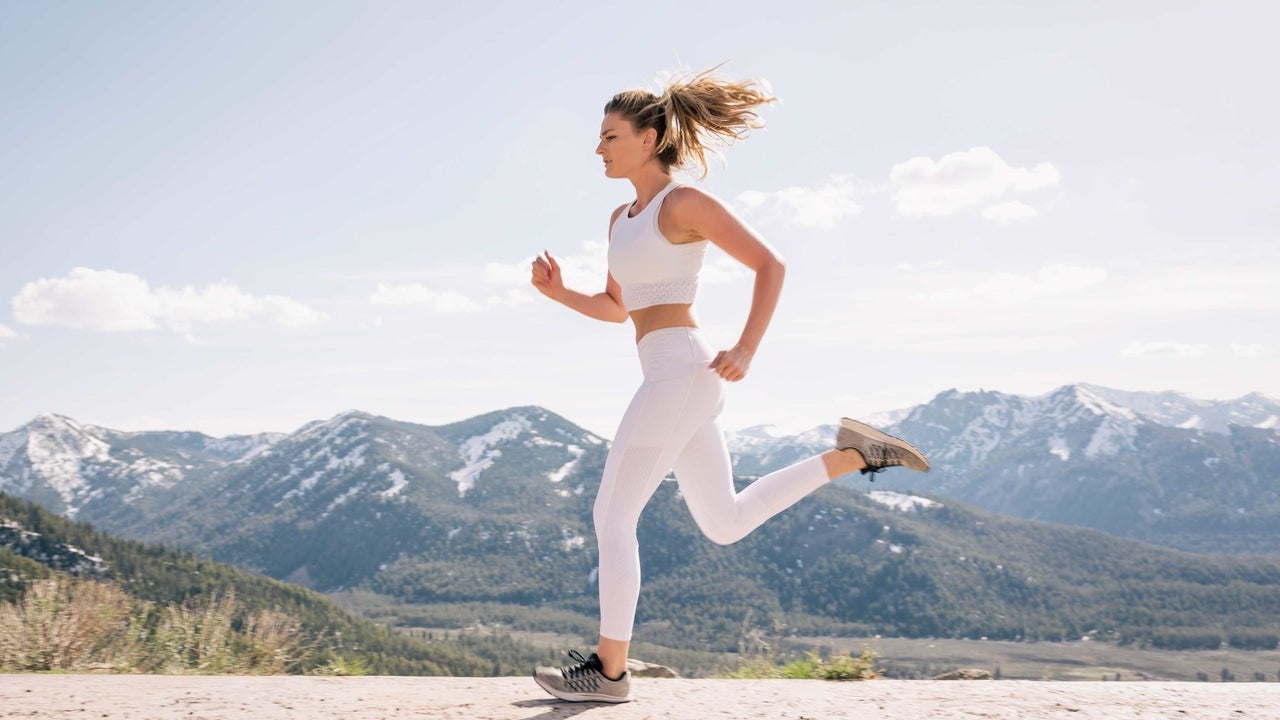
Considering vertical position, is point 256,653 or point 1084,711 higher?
point 1084,711

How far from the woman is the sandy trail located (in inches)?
15.0

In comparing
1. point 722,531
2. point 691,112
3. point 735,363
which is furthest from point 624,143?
Result: point 722,531

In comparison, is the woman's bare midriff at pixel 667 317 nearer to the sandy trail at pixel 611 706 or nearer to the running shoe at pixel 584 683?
the running shoe at pixel 584 683

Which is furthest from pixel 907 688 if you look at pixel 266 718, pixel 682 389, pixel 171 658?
pixel 171 658

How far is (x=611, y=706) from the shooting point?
4656mm

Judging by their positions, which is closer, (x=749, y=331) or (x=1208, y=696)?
(x=749, y=331)

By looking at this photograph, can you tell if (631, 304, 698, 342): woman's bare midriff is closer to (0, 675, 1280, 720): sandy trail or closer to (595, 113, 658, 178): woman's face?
(595, 113, 658, 178): woman's face

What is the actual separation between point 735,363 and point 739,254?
1.84 feet

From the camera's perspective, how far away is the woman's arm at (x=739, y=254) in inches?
175

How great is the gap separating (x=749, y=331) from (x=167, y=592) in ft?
563

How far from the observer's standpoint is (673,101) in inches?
196

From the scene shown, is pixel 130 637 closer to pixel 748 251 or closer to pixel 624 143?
pixel 624 143

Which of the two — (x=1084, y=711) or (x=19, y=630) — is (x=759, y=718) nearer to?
(x=1084, y=711)

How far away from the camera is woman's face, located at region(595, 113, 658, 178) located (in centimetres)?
490
